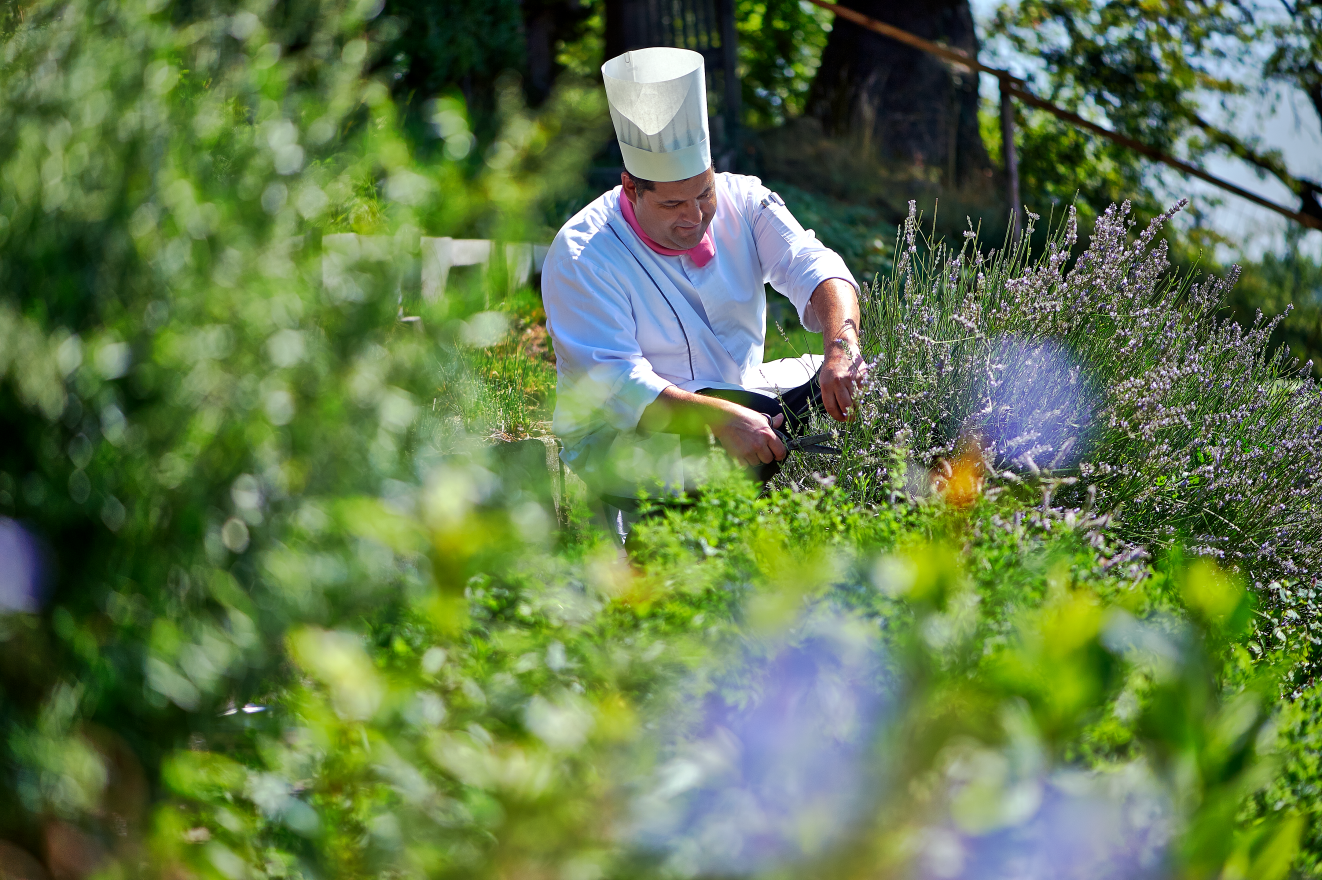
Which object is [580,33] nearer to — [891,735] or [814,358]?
[814,358]

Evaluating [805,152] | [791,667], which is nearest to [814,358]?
[791,667]

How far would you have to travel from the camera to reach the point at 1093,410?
246 cm

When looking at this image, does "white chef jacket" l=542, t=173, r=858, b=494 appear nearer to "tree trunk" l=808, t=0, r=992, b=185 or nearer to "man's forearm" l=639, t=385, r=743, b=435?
"man's forearm" l=639, t=385, r=743, b=435

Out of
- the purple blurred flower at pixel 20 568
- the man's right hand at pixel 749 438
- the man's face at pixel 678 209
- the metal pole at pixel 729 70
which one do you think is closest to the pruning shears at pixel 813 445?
the man's right hand at pixel 749 438

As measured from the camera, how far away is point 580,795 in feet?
2.87

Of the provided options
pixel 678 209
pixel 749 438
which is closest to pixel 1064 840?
pixel 749 438

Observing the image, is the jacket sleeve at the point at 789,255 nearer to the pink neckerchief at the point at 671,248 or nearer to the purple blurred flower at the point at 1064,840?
the pink neckerchief at the point at 671,248

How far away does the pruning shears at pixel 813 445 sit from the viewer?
2.39m

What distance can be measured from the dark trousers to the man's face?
426mm

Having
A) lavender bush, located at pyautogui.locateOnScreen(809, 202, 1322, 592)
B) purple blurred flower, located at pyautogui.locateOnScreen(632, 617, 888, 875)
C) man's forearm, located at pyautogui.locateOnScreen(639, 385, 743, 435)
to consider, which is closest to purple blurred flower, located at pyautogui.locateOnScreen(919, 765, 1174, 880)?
purple blurred flower, located at pyautogui.locateOnScreen(632, 617, 888, 875)

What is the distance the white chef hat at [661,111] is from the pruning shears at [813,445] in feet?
2.44

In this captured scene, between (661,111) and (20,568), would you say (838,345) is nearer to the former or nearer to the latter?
(661,111)

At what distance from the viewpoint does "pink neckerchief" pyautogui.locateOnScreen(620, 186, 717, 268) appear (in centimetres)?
275

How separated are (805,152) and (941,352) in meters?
5.89
